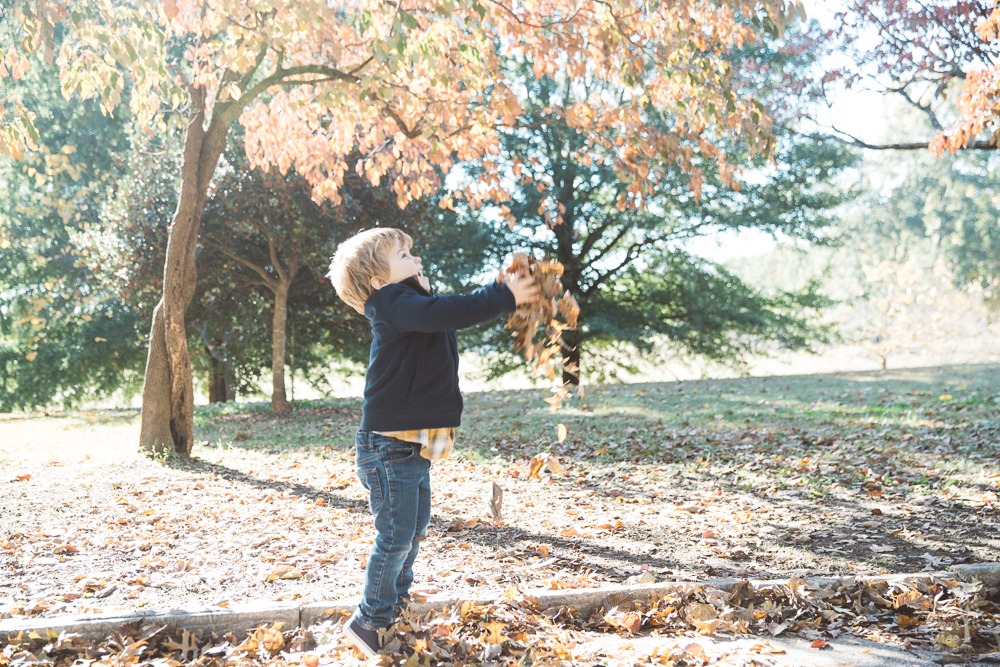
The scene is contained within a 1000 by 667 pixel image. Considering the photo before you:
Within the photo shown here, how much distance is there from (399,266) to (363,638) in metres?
1.58

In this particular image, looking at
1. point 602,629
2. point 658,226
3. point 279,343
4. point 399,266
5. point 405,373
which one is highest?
point 658,226

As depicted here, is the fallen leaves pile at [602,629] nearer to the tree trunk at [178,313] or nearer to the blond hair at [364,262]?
the blond hair at [364,262]

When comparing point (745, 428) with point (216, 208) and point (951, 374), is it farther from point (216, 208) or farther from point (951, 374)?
point (216, 208)

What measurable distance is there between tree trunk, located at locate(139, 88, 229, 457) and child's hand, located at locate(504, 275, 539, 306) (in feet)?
20.2

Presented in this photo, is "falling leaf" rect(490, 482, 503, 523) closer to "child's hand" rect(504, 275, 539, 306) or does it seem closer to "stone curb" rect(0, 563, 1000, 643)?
"stone curb" rect(0, 563, 1000, 643)

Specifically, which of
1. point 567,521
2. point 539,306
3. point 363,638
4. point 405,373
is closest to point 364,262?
point 405,373

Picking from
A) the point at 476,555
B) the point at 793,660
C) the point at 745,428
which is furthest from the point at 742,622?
the point at 745,428

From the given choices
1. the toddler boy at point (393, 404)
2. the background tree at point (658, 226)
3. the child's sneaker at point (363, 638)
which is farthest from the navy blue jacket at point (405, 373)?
the background tree at point (658, 226)

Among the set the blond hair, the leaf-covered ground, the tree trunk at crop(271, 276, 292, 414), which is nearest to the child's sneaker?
the leaf-covered ground

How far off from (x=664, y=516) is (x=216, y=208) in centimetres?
1000

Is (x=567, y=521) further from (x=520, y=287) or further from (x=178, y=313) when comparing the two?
(x=178, y=313)

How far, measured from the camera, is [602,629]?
3.64m

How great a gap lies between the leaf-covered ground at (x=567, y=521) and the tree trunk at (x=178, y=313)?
43cm

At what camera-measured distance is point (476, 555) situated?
15.6 feet
